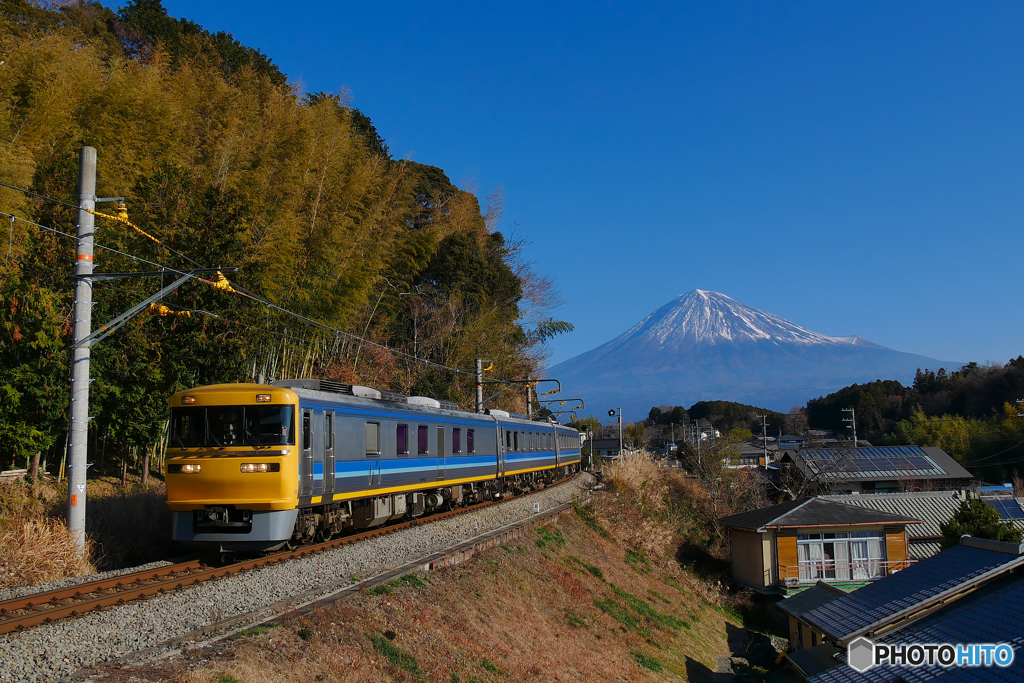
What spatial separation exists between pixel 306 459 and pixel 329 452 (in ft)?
2.44

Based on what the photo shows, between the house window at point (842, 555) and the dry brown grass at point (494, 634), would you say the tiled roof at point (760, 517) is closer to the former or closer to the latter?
the house window at point (842, 555)

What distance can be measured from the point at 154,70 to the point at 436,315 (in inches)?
638

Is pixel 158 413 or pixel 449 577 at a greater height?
pixel 158 413

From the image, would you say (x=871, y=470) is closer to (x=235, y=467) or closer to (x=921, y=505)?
(x=921, y=505)

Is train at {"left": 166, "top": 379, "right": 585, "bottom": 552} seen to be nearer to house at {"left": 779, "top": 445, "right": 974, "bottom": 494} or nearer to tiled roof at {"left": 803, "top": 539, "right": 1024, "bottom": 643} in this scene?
Result: tiled roof at {"left": 803, "top": 539, "right": 1024, "bottom": 643}

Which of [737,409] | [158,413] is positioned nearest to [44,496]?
[158,413]

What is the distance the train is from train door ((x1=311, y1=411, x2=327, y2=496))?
0.05 feet

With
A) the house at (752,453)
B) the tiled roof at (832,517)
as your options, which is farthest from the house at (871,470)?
the house at (752,453)

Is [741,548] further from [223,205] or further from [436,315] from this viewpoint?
[223,205]

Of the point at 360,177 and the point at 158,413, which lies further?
the point at 360,177

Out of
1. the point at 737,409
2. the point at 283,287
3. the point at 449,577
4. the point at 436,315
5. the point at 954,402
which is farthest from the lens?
the point at 737,409

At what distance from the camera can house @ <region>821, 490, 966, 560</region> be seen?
102 ft

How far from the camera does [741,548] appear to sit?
27562mm

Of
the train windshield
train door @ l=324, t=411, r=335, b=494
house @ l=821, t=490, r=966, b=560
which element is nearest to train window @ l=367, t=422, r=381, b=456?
train door @ l=324, t=411, r=335, b=494
